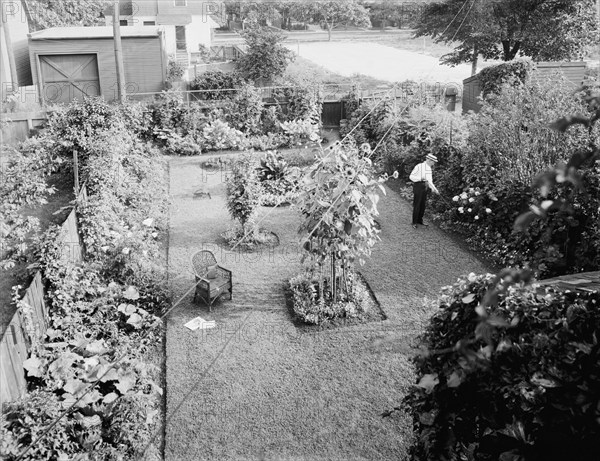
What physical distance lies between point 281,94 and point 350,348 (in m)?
14.0

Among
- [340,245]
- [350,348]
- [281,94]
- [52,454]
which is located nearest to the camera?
[52,454]

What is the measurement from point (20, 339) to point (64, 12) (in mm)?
35281

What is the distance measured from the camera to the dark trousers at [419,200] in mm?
11484

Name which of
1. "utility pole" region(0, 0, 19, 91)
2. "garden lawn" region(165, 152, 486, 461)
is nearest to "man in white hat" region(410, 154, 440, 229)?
"garden lawn" region(165, 152, 486, 461)

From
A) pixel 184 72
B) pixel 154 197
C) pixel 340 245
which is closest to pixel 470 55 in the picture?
pixel 184 72

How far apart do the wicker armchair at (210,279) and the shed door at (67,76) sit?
53.0 ft

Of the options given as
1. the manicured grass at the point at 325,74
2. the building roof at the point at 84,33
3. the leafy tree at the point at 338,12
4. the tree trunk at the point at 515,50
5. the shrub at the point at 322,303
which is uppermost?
the leafy tree at the point at 338,12

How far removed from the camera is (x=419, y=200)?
1166 centimetres

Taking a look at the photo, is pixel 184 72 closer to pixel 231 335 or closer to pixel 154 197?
pixel 154 197

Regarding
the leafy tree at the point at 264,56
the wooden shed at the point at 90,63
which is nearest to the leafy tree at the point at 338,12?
the leafy tree at the point at 264,56

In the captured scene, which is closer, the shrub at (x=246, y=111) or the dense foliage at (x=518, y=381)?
the dense foliage at (x=518, y=381)

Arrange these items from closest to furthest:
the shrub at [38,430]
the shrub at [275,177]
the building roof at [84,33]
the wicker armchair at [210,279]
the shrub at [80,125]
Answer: the shrub at [38,430]
the wicker armchair at [210,279]
the shrub at [275,177]
the shrub at [80,125]
the building roof at [84,33]

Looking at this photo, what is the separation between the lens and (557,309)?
361 cm

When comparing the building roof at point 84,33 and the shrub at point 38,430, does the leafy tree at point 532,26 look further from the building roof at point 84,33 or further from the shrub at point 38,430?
the shrub at point 38,430
